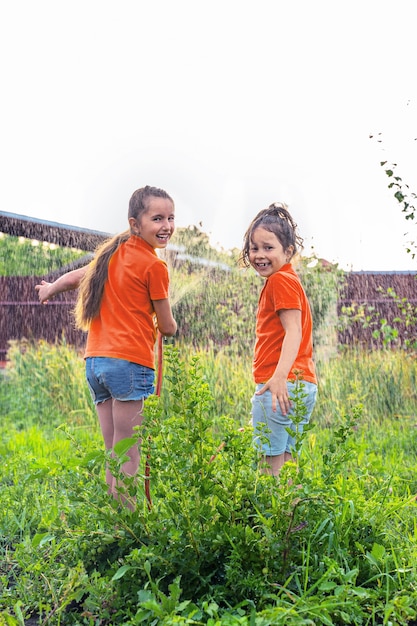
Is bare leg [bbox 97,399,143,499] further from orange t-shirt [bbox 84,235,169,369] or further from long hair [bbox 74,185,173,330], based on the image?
long hair [bbox 74,185,173,330]

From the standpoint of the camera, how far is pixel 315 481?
88.8 inches

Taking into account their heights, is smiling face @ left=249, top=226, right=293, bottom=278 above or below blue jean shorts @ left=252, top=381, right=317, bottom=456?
above

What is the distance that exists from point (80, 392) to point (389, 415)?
3009 mm

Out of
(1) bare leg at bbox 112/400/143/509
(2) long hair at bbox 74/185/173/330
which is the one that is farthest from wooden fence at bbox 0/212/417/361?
(1) bare leg at bbox 112/400/143/509

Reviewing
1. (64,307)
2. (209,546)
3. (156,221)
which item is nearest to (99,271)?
(156,221)

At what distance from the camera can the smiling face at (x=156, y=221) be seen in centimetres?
315

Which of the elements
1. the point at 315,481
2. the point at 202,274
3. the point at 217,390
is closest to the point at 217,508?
the point at 315,481

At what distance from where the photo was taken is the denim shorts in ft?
9.98

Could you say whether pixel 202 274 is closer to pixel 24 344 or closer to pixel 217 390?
pixel 217 390

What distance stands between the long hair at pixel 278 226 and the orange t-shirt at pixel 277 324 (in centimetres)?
14

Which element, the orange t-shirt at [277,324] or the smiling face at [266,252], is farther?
the smiling face at [266,252]

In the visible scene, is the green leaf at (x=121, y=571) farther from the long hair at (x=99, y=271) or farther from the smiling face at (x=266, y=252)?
the smiling face at (x=266, y=252)

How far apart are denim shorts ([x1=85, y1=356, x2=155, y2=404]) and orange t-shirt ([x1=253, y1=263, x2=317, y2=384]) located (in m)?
0.49

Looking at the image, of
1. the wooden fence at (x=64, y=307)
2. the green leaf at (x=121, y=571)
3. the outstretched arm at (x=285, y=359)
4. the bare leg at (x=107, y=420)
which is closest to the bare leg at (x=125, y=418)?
the bare leg at (x=107, y=420)
